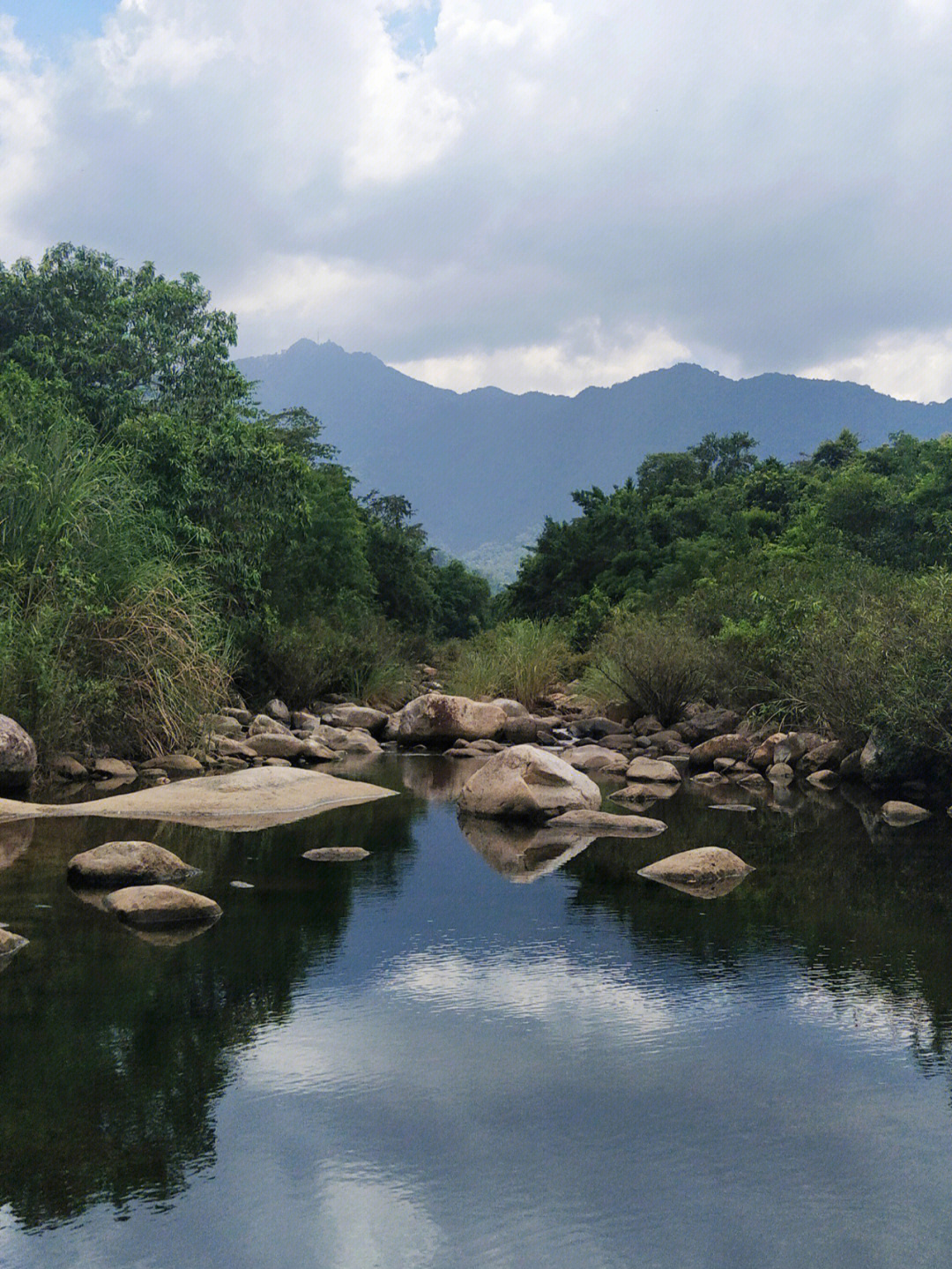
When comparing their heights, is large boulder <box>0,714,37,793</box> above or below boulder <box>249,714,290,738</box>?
above

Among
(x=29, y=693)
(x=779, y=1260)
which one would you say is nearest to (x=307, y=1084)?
(x=779, y=1260)

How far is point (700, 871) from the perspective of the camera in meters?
8.77

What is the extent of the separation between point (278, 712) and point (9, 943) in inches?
578

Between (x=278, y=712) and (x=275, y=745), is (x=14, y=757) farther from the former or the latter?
(x=278, y=712)

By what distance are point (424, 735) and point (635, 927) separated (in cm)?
1236

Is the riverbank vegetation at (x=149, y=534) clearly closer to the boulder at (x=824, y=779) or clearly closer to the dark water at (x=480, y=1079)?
the dark water at (x=480, y=1079)

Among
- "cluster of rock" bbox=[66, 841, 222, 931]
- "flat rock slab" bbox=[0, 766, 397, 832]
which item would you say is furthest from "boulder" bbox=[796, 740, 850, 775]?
"cluster of rock" bbox=[66, 841, 222, 931]

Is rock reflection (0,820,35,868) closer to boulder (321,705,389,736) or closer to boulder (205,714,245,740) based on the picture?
boulder (205,714,245,740)

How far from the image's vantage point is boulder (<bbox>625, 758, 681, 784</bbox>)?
15.2 meters

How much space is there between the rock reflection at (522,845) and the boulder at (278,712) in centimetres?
958

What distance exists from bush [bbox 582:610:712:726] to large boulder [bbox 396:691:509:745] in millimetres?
2556

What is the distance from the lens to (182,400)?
22078 millimetres

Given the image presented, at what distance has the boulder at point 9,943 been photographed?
20.7 ft

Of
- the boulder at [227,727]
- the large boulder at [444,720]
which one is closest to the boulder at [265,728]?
the boulder at [227,727]
